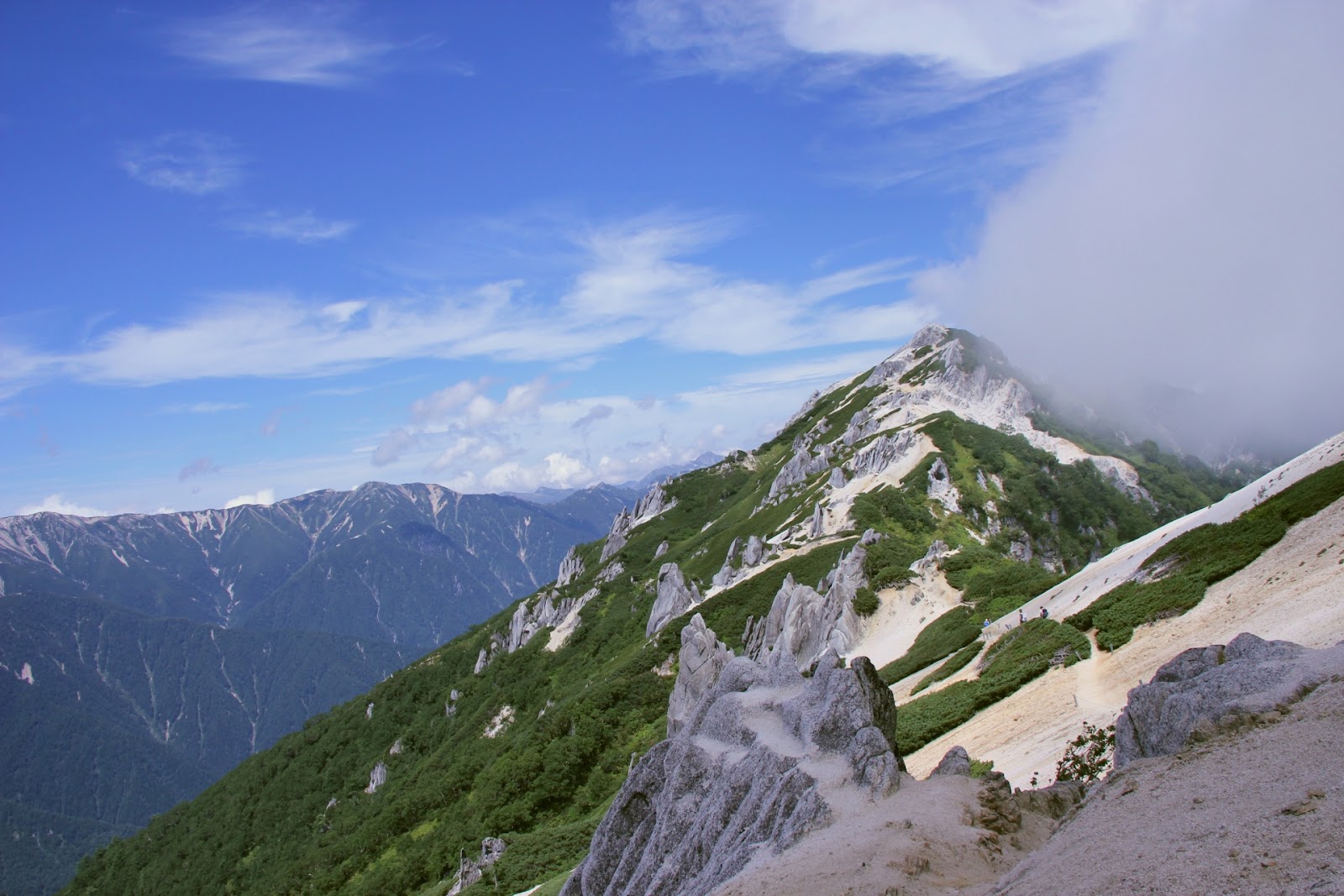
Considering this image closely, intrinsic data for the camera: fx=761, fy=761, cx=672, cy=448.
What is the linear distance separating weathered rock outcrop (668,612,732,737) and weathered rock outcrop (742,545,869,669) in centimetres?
697

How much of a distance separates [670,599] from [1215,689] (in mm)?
76379

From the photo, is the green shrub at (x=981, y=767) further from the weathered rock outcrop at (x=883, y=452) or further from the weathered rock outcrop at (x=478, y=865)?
the weathered rock outcrop at (x=883, y=452)

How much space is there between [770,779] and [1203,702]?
8817 millimetres

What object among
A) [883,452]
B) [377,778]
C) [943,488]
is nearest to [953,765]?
Result: [943,488]

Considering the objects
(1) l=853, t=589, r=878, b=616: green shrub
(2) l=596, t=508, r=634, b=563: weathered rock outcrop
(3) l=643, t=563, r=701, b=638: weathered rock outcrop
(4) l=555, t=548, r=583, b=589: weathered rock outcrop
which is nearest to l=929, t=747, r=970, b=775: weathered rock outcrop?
(1) l=853, t=589, r=878, b=616: green shrub

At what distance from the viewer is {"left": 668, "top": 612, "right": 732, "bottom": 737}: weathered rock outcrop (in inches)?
1842

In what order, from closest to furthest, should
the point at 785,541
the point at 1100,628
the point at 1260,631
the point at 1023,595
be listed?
1. the point at 1260,631
2. the point at 1100,628
3. the point at 1023,595
4. the point at 785,541

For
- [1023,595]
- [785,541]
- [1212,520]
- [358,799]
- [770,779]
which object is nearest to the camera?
[770,779]

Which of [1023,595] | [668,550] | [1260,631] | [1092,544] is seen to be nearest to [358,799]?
[668,550]

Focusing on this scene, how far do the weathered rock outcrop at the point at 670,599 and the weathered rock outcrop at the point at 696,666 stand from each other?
33.7 meters

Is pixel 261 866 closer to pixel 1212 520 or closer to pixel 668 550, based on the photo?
pixel 668 550

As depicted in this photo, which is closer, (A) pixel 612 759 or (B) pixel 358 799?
(A) pixel 612 759

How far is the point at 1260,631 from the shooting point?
22594 millimetres

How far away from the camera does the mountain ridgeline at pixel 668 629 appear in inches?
2095
